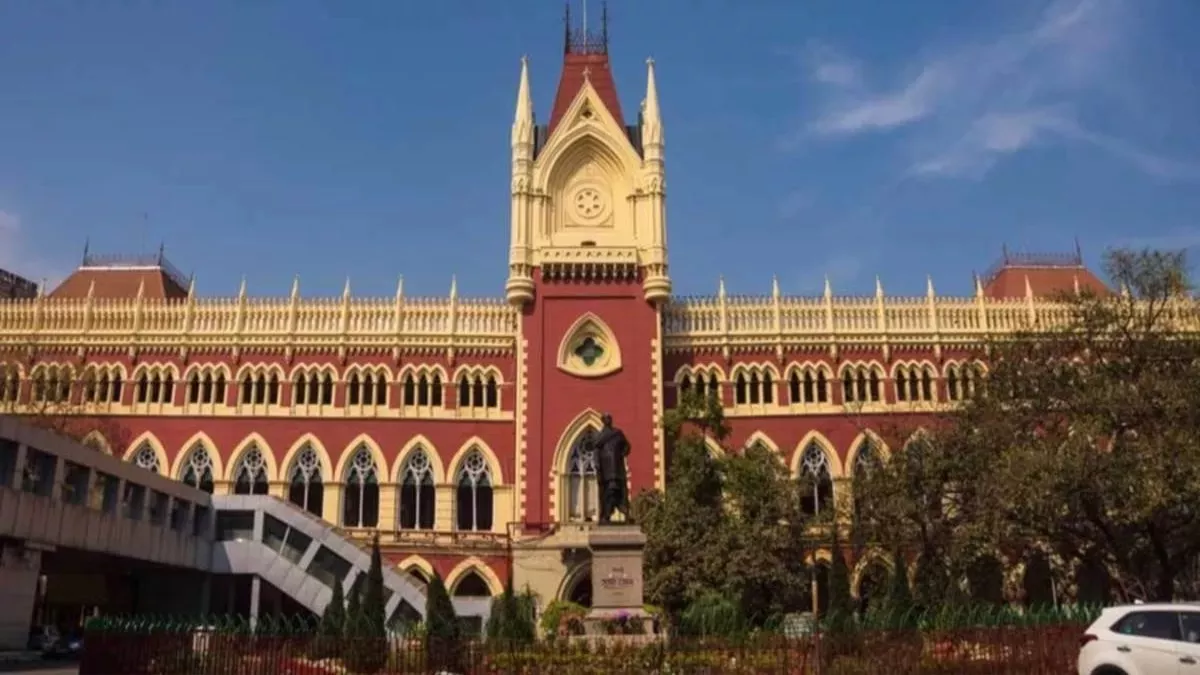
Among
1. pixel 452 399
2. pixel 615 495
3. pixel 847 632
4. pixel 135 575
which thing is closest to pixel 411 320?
pixel 452 399

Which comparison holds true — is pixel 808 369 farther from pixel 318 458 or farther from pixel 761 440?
pixel 318 458

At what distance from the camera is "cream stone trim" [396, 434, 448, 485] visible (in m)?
43.2

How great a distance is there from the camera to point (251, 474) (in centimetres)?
4341

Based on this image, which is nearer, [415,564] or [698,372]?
[415,564]

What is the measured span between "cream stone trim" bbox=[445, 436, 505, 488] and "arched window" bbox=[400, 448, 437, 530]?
0.89 meters

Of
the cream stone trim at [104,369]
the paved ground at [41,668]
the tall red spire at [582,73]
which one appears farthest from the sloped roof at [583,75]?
the paved ground at [41,668]

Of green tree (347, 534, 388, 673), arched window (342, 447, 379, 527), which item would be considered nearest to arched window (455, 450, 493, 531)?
arched window (342, 447, 379, 527)

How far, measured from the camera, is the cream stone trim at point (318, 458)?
43031 mm

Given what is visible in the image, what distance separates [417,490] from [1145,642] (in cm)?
3177

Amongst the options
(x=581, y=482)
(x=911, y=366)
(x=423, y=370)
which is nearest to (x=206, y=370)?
(x=423, y=370)

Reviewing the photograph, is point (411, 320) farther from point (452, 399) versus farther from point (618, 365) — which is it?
point (618, 365)

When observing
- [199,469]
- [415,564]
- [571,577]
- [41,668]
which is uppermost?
[199,469]

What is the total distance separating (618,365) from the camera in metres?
43.2

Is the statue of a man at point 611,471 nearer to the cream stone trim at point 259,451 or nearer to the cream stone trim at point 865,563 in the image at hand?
the cream stone trim at point 865,563
